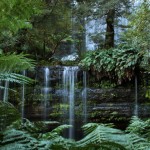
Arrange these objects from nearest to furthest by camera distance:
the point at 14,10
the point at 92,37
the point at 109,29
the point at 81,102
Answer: the point at 14,10 < the point at 81,102 < the point at 109,29 < the point at 92,37

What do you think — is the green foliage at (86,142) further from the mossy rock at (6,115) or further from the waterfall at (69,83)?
the waterfall at (69,83)

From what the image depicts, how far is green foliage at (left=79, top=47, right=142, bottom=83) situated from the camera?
9812 mm

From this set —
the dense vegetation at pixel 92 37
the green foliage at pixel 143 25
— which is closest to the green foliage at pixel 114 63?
the dense vegetation at pixel 92 37

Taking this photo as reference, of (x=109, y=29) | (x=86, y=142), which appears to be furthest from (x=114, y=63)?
(x=86, y=142)

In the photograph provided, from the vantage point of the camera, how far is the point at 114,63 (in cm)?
1023

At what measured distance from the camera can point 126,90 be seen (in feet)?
34.1

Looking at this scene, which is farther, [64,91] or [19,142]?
[64,91]

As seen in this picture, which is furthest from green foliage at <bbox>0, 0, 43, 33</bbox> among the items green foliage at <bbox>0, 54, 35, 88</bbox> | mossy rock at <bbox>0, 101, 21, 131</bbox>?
mossy rock at <bbox>0, 101, 21, 131</bbox>

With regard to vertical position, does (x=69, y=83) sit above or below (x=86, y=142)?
above

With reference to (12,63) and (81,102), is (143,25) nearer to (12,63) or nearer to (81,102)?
Result: (81,102)

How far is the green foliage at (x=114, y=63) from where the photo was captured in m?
9.81

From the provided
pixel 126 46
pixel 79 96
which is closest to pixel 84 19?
pixel 126 46

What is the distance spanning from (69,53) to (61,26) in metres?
3.48

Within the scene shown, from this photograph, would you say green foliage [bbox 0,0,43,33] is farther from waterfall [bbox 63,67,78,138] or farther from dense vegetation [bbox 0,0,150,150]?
waterfall [bbox 63,67,78,138]
